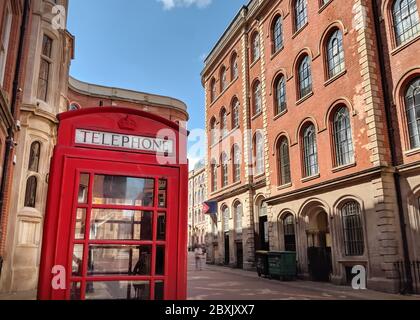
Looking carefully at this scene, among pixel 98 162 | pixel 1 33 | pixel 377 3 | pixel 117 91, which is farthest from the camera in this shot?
pixel 117 91

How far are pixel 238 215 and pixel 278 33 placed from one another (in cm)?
1334

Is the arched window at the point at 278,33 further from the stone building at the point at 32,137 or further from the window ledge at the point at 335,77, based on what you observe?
the stone building at the point at 32,137

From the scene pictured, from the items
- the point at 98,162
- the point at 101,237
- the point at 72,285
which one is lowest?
the point at 72,285

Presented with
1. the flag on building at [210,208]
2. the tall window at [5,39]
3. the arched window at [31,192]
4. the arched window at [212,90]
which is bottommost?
the arched window at [31,192]

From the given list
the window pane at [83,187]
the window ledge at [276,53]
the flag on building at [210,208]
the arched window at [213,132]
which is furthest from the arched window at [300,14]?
the window pane at [83,187]

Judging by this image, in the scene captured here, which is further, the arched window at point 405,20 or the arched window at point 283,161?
the arched window at point 283,161

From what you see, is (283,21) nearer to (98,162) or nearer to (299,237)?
(299,237)

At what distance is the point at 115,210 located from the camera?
14.0 feet

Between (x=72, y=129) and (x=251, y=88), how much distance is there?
80.8ft

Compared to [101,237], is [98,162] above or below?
above

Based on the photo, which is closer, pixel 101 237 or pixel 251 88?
pixel 101 237

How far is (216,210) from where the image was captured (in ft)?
103

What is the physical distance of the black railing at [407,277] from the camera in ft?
44.4

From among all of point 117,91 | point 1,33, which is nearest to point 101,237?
point 1,33
